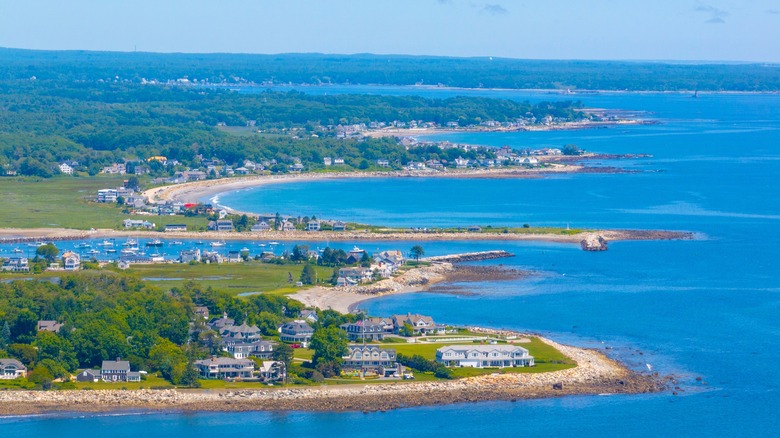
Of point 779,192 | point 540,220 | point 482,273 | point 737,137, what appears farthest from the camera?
point 737,137

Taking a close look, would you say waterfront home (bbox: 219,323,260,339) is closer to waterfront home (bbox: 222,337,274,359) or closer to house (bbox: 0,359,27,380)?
waterfront home (bbox: 222,337,274,359)

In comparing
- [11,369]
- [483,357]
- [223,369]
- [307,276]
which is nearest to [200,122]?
[307,276]

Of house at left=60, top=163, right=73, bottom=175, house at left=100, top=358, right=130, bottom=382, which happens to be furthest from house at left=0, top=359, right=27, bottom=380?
house at left=60, top=163, right=73, bottom=175

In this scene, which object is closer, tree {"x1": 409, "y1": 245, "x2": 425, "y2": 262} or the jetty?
tree {"x1": 409, "y1": 245, "x2": 425, "y2": 262}

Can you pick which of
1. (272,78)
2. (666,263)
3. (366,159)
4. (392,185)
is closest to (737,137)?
(366,159)

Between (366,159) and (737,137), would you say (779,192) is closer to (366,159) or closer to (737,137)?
(366,159)

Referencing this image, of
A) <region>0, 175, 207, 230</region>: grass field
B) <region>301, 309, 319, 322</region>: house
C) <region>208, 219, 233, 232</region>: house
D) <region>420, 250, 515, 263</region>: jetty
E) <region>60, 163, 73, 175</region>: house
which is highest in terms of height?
<region>301, 309, 319, 322</region>: house

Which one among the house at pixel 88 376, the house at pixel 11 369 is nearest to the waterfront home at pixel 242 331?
the house at pixel 88 376
